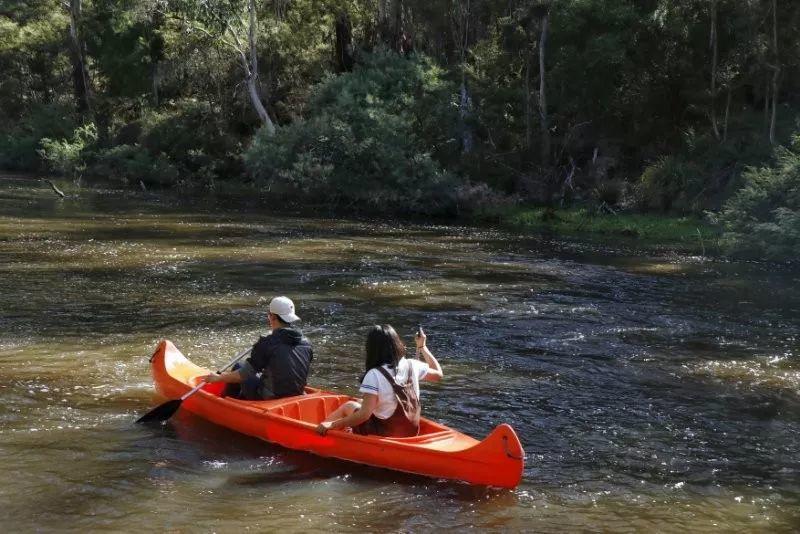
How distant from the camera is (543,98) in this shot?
90.5 feet

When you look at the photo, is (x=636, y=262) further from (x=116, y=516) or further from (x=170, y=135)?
(x=170, y=135)

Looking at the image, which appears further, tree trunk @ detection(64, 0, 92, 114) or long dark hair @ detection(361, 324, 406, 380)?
tree trunk @ detection(64, 0, 92, 114)

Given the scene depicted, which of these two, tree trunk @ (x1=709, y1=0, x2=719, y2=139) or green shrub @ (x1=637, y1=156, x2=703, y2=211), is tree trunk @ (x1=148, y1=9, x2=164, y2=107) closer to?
green shrub @ (x1=637, y1=156, x2=703, y2=211)

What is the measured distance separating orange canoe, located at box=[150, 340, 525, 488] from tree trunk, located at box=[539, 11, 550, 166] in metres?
21.1

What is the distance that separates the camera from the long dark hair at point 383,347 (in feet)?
21.3

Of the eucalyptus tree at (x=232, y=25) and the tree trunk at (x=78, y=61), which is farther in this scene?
the tree trunk at (x=78, y=61)

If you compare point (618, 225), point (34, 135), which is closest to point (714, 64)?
point (618, 225)

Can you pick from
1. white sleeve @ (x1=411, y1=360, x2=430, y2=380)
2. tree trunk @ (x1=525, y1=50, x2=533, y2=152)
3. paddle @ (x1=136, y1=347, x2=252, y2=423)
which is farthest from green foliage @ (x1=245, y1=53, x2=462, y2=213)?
white sleeve @ (x1=411, y1=360, x2=430, y2=380)

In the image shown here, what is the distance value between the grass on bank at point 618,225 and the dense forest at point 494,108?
77 centimetres

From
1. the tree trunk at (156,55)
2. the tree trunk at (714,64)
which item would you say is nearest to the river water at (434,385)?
the tree trunk at (714,64)

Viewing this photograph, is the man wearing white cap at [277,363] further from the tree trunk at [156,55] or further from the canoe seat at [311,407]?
the tree trunk at [156,55]

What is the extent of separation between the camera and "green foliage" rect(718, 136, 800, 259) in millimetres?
16422

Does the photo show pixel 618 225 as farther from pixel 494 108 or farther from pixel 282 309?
pixel 282 309

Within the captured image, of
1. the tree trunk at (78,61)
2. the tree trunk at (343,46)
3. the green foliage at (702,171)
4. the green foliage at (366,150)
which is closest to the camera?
the green foliage at (702,171)
